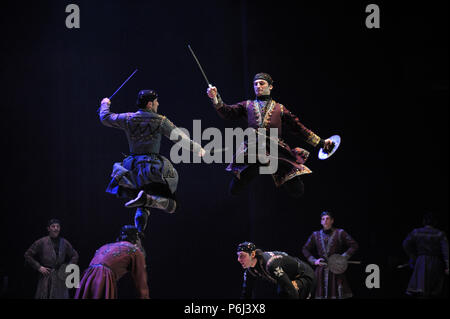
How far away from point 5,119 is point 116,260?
2673mm

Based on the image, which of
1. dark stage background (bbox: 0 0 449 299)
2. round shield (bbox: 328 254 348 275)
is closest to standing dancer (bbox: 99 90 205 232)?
dark stage background (bbox: 0 0 449 299)

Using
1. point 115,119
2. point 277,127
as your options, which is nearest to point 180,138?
point 115,119

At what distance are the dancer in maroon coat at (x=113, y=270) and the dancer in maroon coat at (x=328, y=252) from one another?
111 inches

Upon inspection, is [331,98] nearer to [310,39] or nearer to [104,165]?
[310,39]

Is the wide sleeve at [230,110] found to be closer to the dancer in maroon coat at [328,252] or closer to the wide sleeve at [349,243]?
the dancer in maroon coat at [328,252]

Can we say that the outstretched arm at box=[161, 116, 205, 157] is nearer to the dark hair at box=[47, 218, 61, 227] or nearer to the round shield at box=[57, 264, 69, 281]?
the dark hair at box=[47, 218, 61, 227]

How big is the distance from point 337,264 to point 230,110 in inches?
107

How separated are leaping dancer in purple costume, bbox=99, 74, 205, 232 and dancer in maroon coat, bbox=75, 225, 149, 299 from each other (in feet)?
0.84

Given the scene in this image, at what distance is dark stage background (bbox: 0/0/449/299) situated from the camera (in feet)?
21.7

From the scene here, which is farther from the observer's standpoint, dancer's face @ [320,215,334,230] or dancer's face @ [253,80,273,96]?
dancer's face @ [320,215,334,230]

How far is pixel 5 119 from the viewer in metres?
6.63

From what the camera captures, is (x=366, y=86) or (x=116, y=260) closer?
(x=116, y=260)
